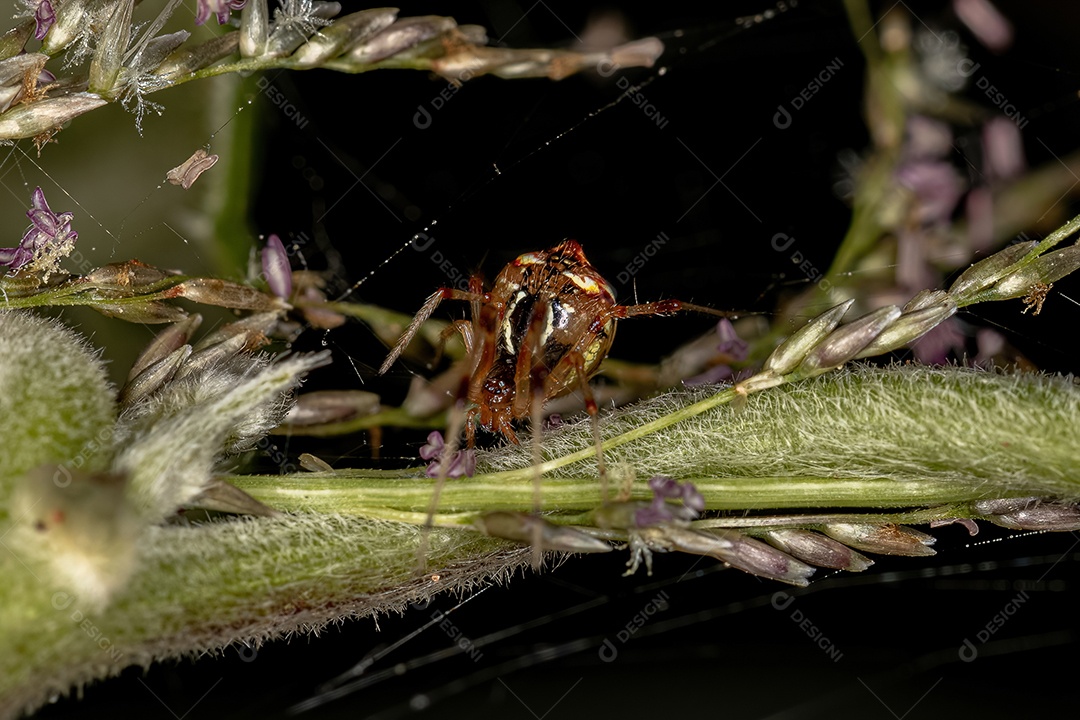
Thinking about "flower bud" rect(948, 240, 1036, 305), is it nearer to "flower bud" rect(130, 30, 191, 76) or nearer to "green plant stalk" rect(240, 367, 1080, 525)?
"green plant stalk" rect(240, 367, 1080, 525)

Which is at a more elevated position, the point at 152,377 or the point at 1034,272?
the point at 152,377

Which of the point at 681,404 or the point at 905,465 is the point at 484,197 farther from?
the point at 905,465

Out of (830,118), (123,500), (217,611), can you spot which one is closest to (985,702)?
(830,118)

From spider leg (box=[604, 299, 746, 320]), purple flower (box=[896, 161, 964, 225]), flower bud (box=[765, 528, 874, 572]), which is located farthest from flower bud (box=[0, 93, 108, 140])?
purple flower (box=[896, 161, 964, 225])

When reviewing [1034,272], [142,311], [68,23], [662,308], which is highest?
[68,23]

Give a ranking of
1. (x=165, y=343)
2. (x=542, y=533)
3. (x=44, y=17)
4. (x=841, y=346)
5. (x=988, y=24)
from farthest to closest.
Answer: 1. (x=988, y=24)
2. (x=165, y=343)
3. (x=44, y=17)
4. (x=841, y=346)
5. (x=542, y=533)

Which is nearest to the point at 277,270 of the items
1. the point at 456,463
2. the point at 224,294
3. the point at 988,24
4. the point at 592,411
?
the point at 224,294

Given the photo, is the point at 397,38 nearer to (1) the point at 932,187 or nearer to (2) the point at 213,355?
(2) the point at 213,355
